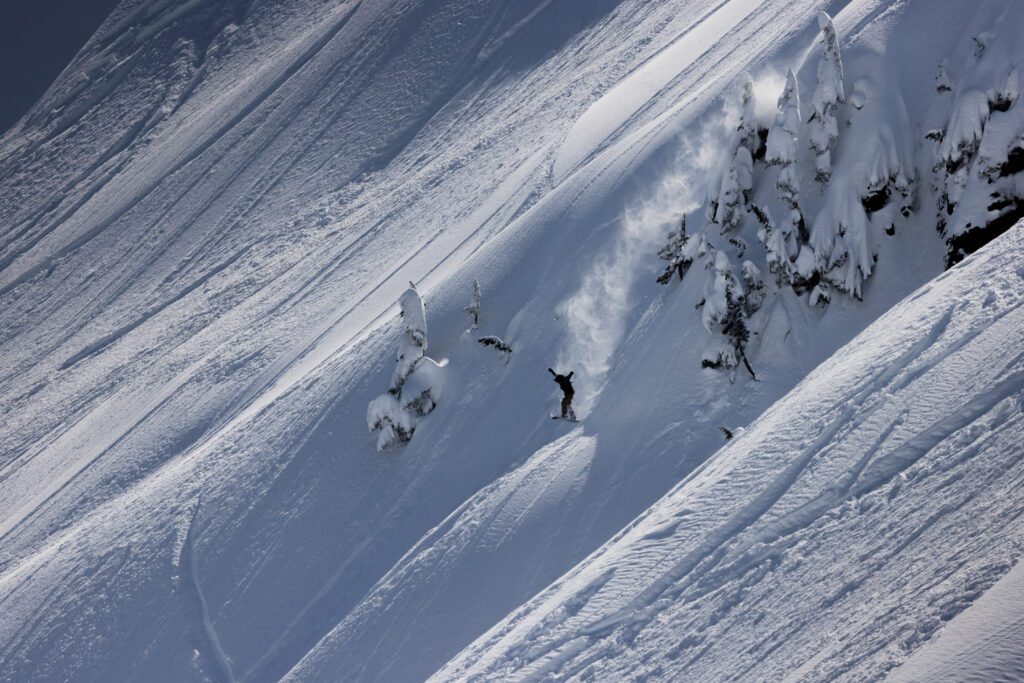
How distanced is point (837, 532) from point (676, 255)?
9181 mm

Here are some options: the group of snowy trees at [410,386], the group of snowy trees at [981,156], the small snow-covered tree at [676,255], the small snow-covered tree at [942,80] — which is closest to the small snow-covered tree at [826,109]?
the small snow-covered tree at [942,80]

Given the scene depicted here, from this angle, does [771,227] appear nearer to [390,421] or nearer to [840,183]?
[840,183]

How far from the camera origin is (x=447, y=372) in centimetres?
1925

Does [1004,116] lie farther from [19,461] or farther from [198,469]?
[19,461]

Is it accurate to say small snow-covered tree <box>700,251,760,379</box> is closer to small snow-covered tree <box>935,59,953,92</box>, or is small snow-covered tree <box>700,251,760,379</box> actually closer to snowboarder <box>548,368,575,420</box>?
snowboarder <box>548,368,575,420</box>

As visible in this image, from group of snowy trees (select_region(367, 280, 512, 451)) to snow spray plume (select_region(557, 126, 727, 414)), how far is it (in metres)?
1.63

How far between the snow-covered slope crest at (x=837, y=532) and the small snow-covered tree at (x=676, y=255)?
548 centimetres

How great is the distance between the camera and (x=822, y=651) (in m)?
7.77

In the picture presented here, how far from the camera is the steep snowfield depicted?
14.5 metres

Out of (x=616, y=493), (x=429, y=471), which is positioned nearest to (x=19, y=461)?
(x=429, y=471)

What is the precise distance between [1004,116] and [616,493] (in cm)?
753

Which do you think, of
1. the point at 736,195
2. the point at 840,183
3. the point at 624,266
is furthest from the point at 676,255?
the point at 840,183

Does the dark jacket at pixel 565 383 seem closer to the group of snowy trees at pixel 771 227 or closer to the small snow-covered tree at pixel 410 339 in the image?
the group of snowy trees at pixel 771 227

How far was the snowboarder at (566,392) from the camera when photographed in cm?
1652
